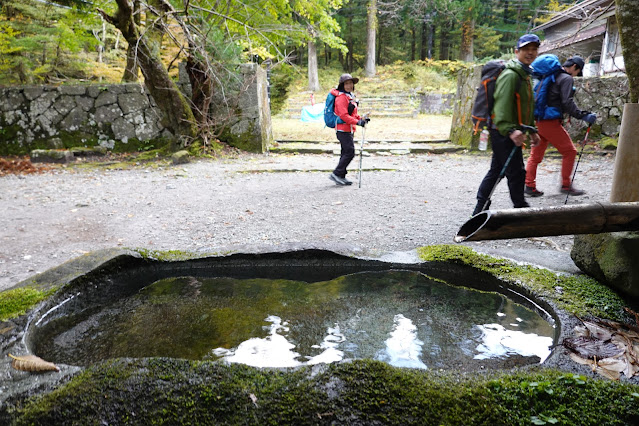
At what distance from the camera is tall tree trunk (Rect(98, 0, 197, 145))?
349 inches

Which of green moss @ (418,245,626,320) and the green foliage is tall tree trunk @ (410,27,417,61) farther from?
green moss @ (418,245,626,320)

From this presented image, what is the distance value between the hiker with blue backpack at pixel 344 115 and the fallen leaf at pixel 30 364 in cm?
582

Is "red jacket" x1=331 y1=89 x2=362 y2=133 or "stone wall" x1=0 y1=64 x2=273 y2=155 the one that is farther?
"stone wall" x1=0 y1=64 x2=273 y2=155

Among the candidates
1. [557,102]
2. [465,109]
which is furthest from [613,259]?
[465,109]

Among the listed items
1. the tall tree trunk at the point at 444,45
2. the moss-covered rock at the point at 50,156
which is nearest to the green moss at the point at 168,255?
the moss-covered rock at the point at 50,156

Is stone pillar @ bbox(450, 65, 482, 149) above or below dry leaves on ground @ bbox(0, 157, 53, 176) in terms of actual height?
above

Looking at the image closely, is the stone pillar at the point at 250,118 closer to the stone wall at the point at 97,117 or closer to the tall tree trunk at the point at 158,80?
the stone wall at the point at 97,117

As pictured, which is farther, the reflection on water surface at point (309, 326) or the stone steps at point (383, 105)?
the stone steps at point (383, 105)

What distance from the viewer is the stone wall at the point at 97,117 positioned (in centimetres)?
1054

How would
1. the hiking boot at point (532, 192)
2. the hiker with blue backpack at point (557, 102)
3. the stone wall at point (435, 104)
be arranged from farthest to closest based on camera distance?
the stone wall at point (435, 104)
the hiking boot at point (532, 192)
the hiker with blue backpack at point (557, 102)

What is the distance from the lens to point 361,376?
67.5 inches

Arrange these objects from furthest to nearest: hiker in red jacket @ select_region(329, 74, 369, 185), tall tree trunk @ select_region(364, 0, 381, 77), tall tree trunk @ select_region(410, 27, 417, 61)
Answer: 1. tall tree trunk @ select_region(410, 27, 417, 61)
2. tall tree trunk @ select_region(364, 0, 381, 77)
3. hiker in red jacket @ select_region(329, 74, 369, 185)

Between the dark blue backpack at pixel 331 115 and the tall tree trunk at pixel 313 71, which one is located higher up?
the tall tree trunk at pixel 313 71

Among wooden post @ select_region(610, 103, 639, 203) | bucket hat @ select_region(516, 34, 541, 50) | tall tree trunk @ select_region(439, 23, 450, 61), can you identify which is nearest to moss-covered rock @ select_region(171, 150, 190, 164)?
bucket hat @ select_region(516, 34, 541, 50)
